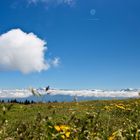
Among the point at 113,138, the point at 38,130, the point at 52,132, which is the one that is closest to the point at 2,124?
the point at 38,130

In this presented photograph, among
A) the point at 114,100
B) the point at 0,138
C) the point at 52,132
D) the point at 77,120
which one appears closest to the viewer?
the point at 52,132

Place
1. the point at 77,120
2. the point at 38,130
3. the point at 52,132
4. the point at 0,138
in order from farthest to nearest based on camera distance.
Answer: the point at 77,120, the point at 38,130, the point at 0,138, the point at 52,132

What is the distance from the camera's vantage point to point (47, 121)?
5.95m

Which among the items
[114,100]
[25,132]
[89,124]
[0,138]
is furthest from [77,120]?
[114,100]

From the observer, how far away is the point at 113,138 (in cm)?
588

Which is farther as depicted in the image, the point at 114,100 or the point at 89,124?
the point at 114,100

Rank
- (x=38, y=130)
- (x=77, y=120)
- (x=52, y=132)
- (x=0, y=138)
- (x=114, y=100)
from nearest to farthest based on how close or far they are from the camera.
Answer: (x=52, y=132) → (x=0, y=138) → (x=38, y=130) → (x=77, y=120) → (x=114, y=100)

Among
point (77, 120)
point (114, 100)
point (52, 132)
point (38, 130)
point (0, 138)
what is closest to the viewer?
point (52, 132)

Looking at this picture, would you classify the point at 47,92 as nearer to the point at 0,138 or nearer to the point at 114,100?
the point at 0,138

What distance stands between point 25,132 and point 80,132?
82 centimetres

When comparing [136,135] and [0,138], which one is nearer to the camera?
[136,135]

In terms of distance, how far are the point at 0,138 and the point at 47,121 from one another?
0.84 m

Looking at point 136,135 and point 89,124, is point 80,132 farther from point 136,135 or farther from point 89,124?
point 136,135

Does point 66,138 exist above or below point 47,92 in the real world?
below
